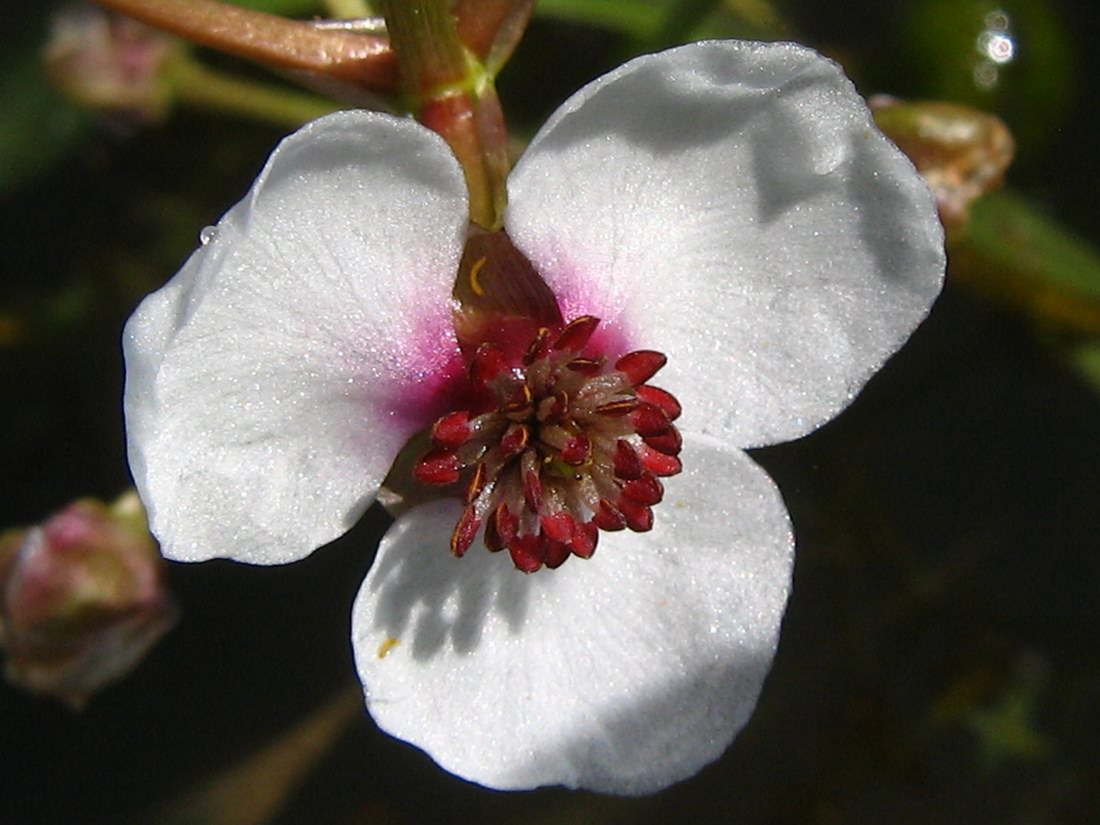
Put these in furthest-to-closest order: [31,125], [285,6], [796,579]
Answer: [796,579] → [31,125] → [285,6]

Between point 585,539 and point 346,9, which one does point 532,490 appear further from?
point 346,9

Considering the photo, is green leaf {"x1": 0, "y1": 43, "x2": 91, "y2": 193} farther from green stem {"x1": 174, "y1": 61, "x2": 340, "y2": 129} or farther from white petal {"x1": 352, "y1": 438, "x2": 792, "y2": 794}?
white petal {"x1": 352, "y1": 438, "x2": 792, "y2": 794}

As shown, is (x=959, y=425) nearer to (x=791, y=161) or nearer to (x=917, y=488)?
(x=917, y=488)

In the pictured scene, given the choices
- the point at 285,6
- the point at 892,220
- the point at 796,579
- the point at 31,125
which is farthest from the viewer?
the point at 796,579

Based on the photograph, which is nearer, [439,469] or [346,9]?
[439,469]

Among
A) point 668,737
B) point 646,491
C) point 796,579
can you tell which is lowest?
point 796,579

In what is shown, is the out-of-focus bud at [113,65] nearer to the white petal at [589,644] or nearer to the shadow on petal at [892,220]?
the white petal at [589,644]

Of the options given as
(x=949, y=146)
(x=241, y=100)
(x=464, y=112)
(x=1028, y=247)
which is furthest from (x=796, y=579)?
(x=464, y=112)

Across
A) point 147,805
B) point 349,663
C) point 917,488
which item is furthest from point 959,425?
point 147,805

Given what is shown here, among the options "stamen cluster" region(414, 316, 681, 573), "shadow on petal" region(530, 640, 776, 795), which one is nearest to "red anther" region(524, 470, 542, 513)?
"stamen cluster" region(414, 316, 681, 573)
